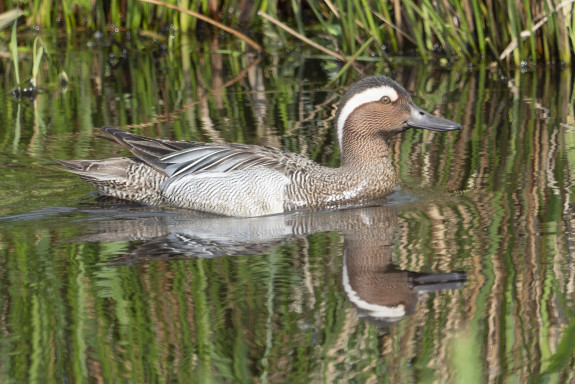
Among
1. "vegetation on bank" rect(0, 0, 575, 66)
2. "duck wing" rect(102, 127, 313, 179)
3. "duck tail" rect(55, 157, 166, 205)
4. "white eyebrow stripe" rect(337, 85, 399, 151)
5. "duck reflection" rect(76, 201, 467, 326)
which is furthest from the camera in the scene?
"vegetation on bank" rect(0, 0, 575, 66)

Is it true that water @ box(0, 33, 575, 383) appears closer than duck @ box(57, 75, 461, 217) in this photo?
Yes

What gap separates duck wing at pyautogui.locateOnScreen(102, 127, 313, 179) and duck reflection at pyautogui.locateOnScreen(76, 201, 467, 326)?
370 millimetres

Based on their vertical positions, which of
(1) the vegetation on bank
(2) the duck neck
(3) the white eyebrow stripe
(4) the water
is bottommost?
(4) the water

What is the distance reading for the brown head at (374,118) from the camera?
23.9 ft

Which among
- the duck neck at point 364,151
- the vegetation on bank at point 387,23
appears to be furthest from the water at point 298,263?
the vegetation on bank at point 387,23

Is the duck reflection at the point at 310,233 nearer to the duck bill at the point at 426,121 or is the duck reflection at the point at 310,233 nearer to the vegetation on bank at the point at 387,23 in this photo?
the duck bill at the point at 426,121

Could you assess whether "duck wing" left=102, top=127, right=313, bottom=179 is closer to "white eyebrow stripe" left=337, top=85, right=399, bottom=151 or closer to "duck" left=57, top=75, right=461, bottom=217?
"duck" left=57, top=75, right=461, bottom=217

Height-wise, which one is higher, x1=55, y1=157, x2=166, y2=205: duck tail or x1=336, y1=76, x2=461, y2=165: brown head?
x1=336, y1=76, x2=461, y2=165: brown head

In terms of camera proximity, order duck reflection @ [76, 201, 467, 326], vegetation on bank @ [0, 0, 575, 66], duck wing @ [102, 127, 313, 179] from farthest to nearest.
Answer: vegetation on bank @ [0, 0, 575, 66], duck wing @ [102, 127, 313, 179], duck reflection @ [76, 201, 467, 326]

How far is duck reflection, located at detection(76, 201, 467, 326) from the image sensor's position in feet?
16.7

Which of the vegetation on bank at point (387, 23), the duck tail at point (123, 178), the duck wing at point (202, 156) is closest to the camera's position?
the duck wing at point (202, 156)

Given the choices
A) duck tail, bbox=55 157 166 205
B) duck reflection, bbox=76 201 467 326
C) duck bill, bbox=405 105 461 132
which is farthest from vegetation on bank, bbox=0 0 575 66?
duck reflection, bbox=76 201 467 326

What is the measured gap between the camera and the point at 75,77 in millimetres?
11328

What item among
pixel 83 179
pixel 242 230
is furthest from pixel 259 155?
pixel 83 179
